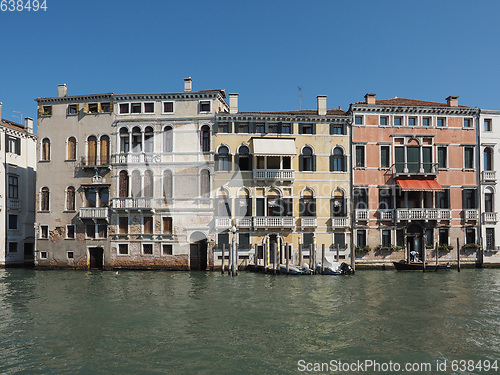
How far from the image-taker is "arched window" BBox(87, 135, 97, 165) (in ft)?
78.7

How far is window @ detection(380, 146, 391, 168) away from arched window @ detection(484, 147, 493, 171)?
17.7 ft

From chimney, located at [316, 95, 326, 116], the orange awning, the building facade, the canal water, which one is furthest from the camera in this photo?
the building facade

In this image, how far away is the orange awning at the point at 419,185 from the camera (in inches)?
893

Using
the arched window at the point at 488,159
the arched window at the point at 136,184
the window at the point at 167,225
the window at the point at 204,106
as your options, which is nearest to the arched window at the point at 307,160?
the window at the point at 204,106

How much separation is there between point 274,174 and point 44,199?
12699 mm

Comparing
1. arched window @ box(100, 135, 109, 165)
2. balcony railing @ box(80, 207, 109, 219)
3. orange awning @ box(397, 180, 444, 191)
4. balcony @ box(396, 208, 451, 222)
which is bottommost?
balcony @ box(396, 208, 451, 222)

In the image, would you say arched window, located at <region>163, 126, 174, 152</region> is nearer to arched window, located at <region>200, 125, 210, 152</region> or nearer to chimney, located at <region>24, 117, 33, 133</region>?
arched window, located at <region>200, 125, 210, 152</region>

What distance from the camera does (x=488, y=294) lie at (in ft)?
50.9

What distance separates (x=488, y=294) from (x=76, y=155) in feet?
66.8

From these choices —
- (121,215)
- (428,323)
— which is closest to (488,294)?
(428,323)

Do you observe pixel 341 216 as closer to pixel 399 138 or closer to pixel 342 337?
pixel 399 138

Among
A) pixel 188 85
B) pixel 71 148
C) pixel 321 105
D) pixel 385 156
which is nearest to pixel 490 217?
pixel 385 156

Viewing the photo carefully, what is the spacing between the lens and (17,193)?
87.2 ft

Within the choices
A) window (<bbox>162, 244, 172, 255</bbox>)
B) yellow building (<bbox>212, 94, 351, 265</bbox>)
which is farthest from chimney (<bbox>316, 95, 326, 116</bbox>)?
window (<bbox>162, 244, 172, 255</bbox>)
